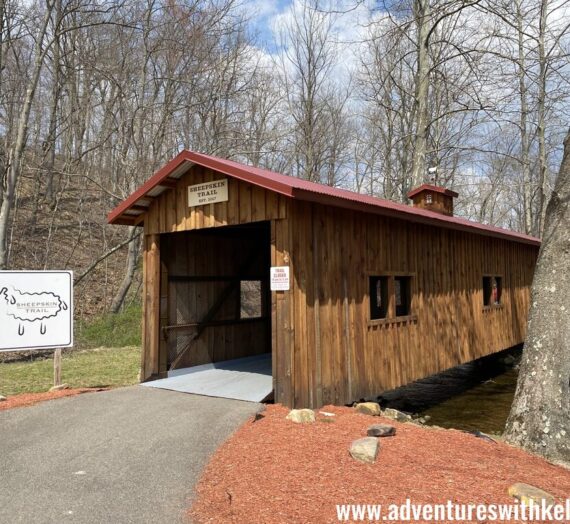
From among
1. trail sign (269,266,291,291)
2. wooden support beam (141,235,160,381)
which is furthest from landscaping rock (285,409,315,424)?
wooden support beam (141,235,160,381)

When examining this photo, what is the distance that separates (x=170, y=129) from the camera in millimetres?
22281

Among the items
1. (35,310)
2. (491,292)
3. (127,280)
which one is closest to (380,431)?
(35,310)

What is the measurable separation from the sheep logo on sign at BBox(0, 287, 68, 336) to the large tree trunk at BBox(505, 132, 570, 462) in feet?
24.0

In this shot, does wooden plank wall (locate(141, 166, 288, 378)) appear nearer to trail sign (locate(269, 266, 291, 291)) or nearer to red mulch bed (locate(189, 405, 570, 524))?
trail sign (locate(269, 266, 291, 291))

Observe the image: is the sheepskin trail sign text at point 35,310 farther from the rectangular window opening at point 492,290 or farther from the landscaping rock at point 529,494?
the rectangular window opening at point 492,290

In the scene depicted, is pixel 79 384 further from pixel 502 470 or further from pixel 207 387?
pixel 502 470

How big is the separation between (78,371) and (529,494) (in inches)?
385

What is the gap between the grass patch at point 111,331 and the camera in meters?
14.9

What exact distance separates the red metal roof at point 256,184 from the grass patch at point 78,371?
133 inches

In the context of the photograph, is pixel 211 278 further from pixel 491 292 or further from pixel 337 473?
pixel 491 292

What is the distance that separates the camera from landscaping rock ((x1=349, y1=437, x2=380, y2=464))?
4805 millimetres

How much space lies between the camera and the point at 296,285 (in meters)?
7.12

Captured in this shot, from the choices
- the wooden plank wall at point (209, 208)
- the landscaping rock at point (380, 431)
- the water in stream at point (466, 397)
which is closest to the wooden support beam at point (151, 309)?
the wooden plank wall at point (209, 208)

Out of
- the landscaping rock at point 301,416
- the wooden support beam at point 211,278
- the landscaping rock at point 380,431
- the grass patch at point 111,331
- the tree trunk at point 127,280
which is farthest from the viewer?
the tree trunk at point 127,280
